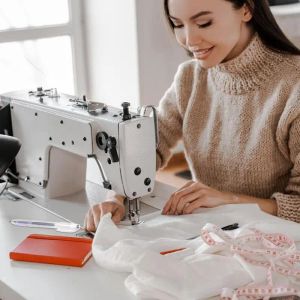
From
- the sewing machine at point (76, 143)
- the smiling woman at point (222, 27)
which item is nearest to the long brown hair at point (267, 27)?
the smiling woman at point (222, 27)

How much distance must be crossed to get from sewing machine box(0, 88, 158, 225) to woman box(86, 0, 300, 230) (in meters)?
0.10

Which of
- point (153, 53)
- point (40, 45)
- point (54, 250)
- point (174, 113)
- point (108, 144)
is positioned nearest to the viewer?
point (54, 250)

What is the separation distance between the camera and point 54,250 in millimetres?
1292

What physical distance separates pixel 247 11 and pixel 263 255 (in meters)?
0.75

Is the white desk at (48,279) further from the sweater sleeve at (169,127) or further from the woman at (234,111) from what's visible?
the sweater sleeve at (169,127)

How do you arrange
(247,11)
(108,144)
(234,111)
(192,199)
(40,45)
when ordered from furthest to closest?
1. (40,45)
2. (234,111)
3. (247,11)
4. (192,199)
5. (108,144)

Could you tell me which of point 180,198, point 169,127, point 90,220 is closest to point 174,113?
point 169,127

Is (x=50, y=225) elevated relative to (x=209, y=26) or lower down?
lower down

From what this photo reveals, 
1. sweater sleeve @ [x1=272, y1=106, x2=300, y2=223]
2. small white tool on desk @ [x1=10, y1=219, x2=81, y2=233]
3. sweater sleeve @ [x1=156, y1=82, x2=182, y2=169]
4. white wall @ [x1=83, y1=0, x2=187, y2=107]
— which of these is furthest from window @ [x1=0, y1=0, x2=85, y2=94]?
sweater sleeve @ [x1=272, y1=106, x2=300, y2=223]

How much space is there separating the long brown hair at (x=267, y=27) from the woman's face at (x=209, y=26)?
21mm

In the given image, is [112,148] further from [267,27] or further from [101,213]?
[267,27]

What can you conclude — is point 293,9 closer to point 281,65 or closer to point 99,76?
point 99,76

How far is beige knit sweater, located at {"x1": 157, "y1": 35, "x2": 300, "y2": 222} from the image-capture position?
5.25ft

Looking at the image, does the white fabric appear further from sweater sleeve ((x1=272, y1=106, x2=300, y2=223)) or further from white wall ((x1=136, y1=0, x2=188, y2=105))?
white wall ((x1=136, y1=0, x2=188, y2=105))
